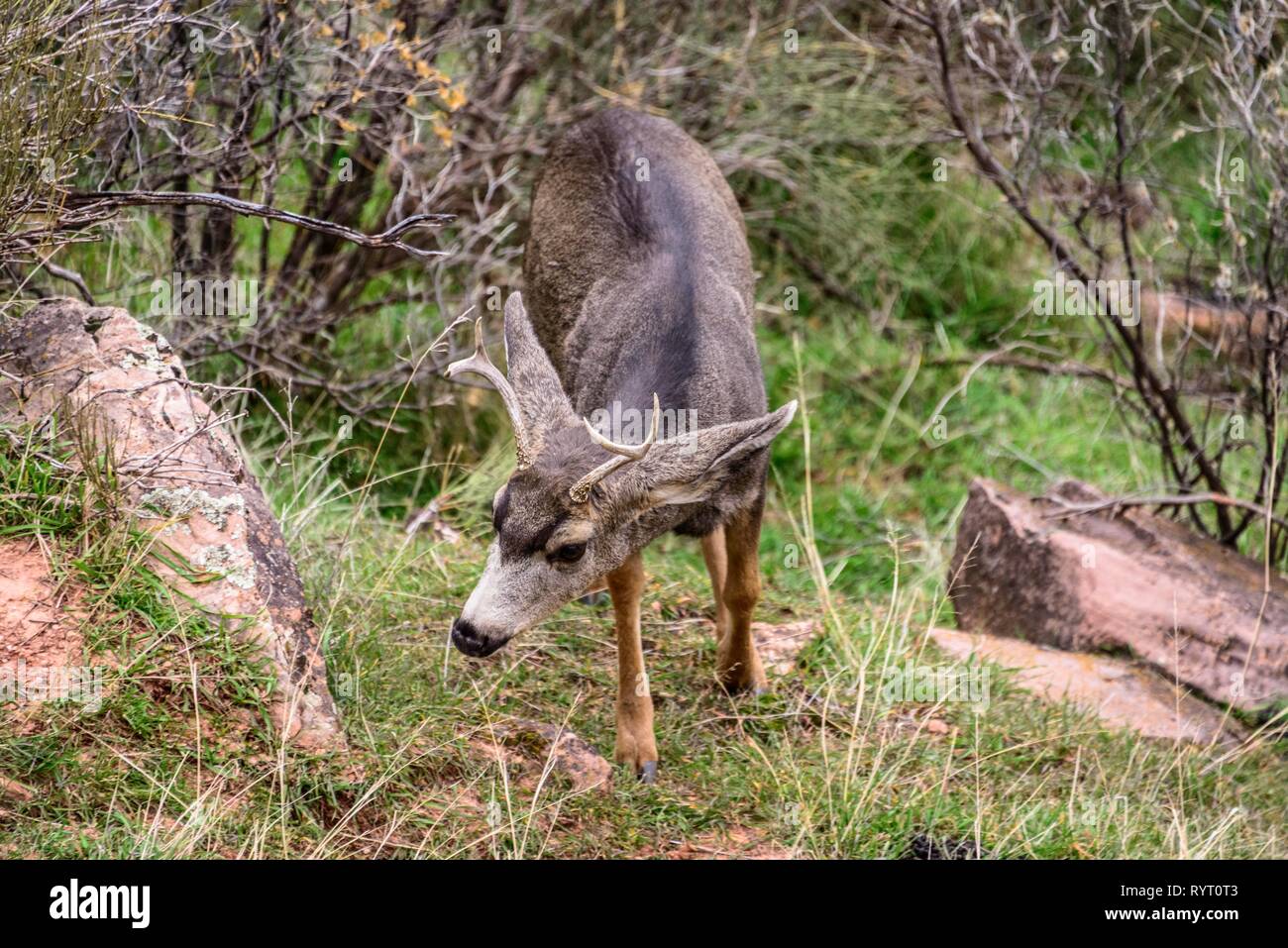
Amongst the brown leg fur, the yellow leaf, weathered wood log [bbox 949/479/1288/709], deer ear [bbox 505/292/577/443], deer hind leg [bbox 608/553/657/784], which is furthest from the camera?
weathered wood log [bbox 949/479/1288/709]

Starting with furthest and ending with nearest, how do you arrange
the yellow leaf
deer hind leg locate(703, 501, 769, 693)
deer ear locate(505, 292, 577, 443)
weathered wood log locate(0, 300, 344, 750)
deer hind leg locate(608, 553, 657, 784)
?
the yellow leaf < deer hind leg locate(703, 501, 769, 693) < deer hind leg locate(608, 553, 657, 784) < deer ear locate(505, 292, 577, 443) < weathered wood log locate(0, 300, 344, 750)

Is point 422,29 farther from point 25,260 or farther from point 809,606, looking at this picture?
point 809,606

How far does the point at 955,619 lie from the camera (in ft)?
25.2

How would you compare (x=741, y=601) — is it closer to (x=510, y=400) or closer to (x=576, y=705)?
(x=576, y=705)

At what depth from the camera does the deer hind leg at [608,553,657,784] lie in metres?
5.59

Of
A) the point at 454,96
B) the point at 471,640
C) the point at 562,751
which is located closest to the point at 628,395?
the point at 471,640

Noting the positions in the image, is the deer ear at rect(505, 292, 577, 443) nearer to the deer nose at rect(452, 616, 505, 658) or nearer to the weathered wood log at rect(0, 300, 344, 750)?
the deer nose at rect(452, 616, 505, 658)

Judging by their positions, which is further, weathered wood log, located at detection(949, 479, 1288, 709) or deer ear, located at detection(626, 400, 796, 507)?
weathered wood log, located at detection(949, 479, 1288, 709)

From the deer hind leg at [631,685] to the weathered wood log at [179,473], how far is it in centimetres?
115

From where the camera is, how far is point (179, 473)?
5086 mm

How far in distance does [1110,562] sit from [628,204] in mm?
2968

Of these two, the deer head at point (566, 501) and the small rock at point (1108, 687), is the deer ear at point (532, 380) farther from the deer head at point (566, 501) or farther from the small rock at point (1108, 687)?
the small rock at point (1108, 687)

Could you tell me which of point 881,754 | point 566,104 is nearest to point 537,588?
point 881,754

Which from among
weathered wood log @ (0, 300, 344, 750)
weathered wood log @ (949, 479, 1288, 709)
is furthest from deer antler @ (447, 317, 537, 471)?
weathered wood log @ (949, 479, 1288, 709)
